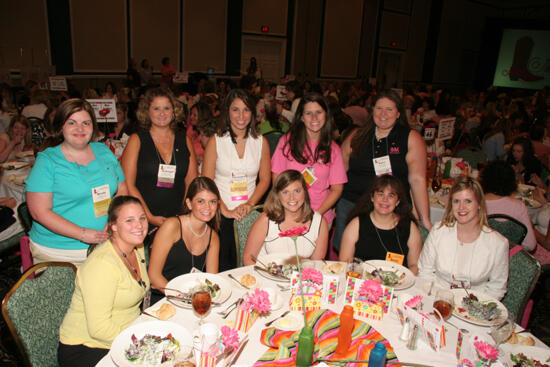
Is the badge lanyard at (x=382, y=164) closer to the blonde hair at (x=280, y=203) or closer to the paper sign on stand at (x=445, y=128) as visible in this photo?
the blonde hair at (x=280, y=203)

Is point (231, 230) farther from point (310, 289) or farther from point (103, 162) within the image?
point (310, 289)

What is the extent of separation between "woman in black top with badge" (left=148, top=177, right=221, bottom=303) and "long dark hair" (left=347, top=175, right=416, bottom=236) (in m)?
1.06

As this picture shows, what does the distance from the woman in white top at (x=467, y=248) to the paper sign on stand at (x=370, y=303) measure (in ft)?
2.31

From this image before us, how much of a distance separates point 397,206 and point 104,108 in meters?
3.64

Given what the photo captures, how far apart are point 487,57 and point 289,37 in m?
10.8

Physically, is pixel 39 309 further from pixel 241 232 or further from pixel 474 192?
pixel 474 192

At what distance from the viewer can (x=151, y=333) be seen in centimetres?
175

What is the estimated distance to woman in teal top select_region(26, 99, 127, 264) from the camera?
2.43 meters

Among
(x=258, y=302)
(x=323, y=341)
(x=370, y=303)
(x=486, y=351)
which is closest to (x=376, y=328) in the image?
(x=370, y=303)

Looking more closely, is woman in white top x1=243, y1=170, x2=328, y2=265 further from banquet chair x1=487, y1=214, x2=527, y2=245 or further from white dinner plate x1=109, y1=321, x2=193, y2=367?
banquet chair x1=487, y1=214, x2=527, y2=245

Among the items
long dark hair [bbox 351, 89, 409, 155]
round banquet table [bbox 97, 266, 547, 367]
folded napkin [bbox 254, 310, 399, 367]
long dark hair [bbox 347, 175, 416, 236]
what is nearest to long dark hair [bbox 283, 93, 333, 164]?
long dark hair [bbox 351, 89, 409, 155]

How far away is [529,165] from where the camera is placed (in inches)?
195

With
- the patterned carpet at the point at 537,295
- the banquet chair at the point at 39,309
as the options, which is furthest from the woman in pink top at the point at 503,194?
the banquet chair at the point at 39,309

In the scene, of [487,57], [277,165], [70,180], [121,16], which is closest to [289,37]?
[121,16]
